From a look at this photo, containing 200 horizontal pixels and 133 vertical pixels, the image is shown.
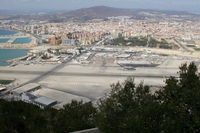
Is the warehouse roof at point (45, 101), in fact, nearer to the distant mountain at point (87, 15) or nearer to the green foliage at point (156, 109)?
the green foliage at point (156, 109)

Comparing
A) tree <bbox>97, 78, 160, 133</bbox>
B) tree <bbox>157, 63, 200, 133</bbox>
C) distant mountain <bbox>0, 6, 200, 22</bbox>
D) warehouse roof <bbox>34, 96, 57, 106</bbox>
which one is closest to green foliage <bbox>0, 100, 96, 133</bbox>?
tree <bbox>97, 78, 160, 133</bbox>

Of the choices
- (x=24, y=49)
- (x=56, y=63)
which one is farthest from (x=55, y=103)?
(x=24, y=49)

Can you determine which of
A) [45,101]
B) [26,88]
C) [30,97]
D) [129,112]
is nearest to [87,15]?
[26,88]

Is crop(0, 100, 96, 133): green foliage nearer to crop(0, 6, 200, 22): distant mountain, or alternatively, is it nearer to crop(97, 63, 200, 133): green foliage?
crop(97, 63, 200, 133): green foliage

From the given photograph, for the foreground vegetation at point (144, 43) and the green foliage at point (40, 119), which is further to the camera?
the foreground vegetation at point (144, 43)

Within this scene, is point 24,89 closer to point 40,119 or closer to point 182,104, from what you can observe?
point 40,119

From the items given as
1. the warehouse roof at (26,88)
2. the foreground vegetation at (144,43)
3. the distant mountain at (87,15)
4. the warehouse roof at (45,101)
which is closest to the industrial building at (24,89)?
the warehouse roof at (26,88)
